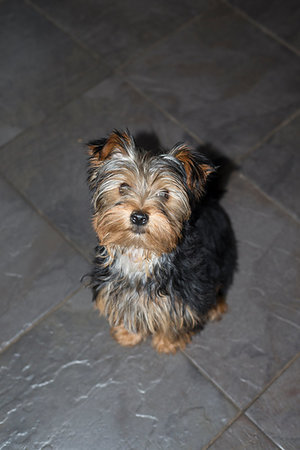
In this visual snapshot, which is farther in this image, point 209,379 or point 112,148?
point 209,379

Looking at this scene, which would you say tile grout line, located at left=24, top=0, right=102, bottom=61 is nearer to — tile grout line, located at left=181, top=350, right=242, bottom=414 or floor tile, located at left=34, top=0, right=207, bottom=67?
floor tile, located at left=34, top=0, right=207, bottom=67

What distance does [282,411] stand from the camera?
11.1ft

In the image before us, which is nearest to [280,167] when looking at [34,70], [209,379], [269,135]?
[269,135]

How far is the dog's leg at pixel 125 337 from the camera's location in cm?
358

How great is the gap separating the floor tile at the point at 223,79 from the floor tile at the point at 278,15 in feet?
0.47

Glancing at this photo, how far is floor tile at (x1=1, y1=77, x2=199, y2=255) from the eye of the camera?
166 inches

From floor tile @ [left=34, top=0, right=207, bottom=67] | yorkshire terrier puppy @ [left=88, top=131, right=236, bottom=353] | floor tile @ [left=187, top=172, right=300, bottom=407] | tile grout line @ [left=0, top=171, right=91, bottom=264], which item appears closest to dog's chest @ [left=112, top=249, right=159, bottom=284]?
yorkshire terrier puppy @ [left=88, top=131, right=236, bottom=353]

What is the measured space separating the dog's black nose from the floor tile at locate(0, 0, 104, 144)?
99.1 inches

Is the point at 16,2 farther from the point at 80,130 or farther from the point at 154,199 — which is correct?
the point at 154,199

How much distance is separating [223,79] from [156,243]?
286 centimetres

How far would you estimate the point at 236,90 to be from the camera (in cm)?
489

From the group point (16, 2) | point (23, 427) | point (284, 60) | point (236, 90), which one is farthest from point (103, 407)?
point (16, 2)

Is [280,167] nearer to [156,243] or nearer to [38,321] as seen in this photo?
[156,243]

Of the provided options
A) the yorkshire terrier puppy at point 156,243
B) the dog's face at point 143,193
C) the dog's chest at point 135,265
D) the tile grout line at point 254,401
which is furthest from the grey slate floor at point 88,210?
the dog's face at point 143,193
